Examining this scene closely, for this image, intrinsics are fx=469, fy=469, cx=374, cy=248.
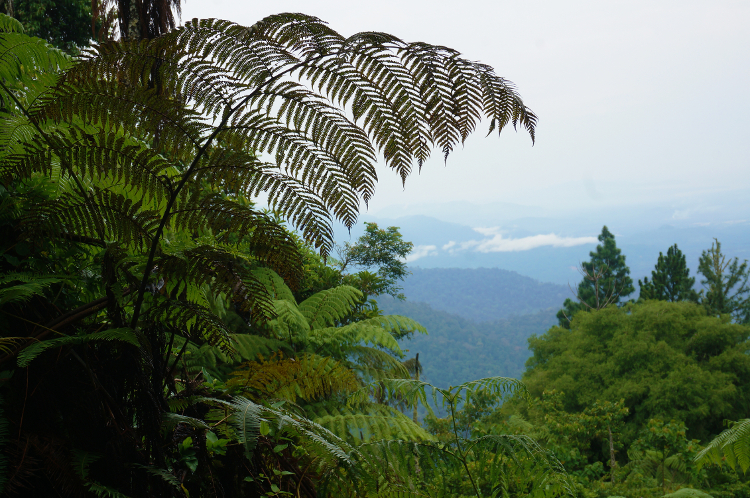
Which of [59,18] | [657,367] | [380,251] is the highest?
[59,18]

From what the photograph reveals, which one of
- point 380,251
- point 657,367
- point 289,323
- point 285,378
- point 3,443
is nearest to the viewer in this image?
point 3,443

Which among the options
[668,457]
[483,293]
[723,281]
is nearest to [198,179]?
[668,457]

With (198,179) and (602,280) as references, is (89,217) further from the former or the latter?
(602,280)

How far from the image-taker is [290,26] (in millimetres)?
1042

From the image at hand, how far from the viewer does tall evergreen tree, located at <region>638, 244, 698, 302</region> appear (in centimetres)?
2500

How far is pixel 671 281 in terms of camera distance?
83.1 ft

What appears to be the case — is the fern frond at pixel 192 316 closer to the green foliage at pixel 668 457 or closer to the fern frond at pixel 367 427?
the fern frond at pixel 367 427

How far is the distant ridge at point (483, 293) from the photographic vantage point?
131m

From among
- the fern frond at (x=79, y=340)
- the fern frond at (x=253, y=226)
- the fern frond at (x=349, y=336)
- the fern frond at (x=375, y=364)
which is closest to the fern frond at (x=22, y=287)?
the fern frond at (x=79, y=340)

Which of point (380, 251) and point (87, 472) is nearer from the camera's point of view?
point (87, 472)

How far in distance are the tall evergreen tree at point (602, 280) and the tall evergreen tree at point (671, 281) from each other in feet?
7.46

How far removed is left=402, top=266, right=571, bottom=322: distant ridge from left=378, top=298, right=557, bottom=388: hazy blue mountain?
42335mm

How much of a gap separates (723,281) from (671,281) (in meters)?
3.32

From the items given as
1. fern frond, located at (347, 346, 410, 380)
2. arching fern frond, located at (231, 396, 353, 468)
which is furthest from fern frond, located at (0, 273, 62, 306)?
fern frond, located at (347, 346, 410, 380)
